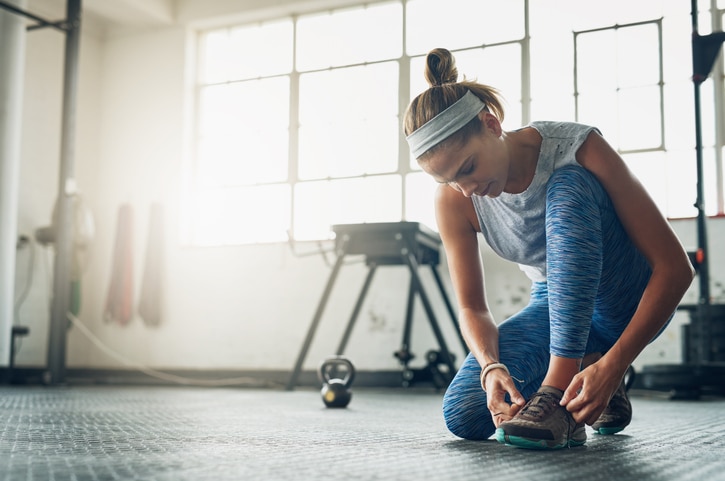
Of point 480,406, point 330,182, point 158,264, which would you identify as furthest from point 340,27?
point 480,406

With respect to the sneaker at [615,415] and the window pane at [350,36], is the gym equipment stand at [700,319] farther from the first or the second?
the window pane at [350,36]

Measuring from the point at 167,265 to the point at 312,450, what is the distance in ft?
14.8

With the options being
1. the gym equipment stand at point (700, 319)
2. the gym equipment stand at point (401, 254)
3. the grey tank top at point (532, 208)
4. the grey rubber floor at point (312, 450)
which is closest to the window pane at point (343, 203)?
the gym equipment stand at point (401, 254)

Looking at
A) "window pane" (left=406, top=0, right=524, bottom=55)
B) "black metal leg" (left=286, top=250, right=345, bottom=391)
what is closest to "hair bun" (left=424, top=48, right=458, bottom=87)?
"black metal leg" (left=286, top=250, right=345, bottom=391)

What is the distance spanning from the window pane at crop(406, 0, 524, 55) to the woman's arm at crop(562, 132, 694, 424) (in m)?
3.74

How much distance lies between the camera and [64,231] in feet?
14.8

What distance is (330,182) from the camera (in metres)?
5.43

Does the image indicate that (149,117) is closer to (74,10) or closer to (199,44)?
(199,44)

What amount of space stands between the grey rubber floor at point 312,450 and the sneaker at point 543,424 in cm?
2

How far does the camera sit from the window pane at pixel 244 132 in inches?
224

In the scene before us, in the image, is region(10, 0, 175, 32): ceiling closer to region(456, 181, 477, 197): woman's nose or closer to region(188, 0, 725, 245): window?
region(188, 0, 725, 245): window

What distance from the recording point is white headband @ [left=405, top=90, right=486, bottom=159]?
1416 millimetres

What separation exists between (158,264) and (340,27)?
2146mm

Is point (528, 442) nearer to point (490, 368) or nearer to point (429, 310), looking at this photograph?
point (490, 368)
